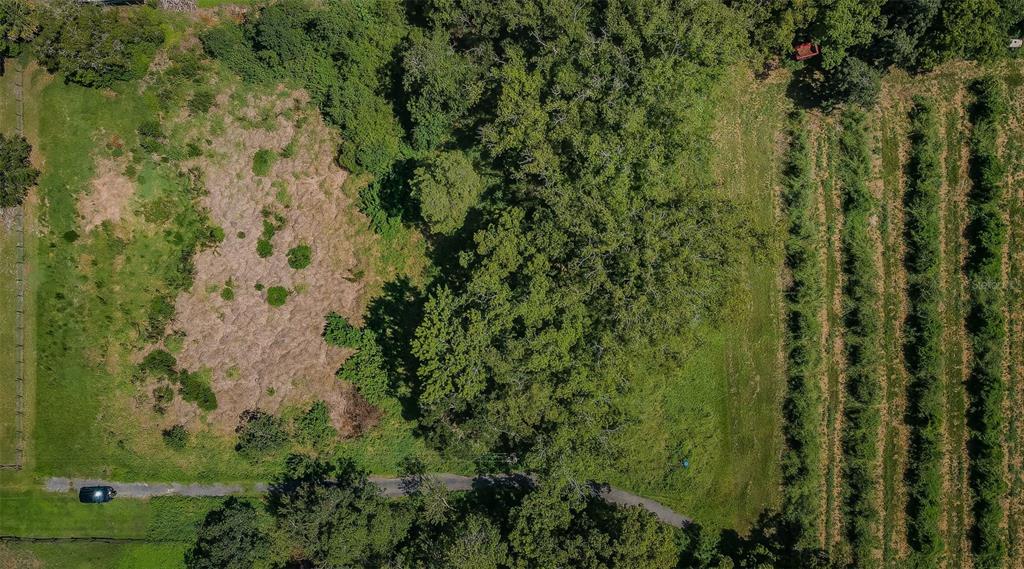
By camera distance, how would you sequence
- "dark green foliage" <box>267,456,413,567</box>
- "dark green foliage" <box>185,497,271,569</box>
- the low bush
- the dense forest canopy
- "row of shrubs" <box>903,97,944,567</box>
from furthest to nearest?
the low bush → "row of shrubs" <box>903,97,944,567</box> → "dark green foliage" <box>185,497,271,569</box> → "dark green foliage" <box>267,456,413,567</box> → the dense forest canopy

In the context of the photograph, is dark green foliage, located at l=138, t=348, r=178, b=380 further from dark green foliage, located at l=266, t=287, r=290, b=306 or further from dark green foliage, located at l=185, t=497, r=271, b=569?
dark green foliage, located at l=185, t=497, r=271, b=569

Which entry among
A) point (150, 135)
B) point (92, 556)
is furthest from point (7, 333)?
point (150, 135)

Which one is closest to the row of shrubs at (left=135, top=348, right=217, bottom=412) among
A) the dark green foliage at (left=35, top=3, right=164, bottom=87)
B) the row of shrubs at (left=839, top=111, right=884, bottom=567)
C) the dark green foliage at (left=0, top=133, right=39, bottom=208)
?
the dark green foliage at (left=0, top=133, right=39, bottom=208)

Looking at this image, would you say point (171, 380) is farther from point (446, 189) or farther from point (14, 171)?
point (446, 189)

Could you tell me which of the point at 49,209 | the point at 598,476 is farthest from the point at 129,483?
the point at 598,476

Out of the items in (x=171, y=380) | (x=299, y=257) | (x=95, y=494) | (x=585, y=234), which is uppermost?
(x=585, y=234)

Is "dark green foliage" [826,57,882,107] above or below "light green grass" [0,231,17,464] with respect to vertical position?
above

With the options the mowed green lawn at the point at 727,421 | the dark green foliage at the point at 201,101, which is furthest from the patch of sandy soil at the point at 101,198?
the mowed green lawn at the point at 727,421
